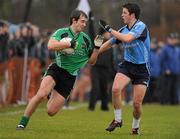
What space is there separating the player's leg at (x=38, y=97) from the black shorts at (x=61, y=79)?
18 cm

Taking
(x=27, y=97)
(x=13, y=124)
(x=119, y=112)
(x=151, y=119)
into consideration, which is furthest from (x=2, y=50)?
(x=119, y=112)

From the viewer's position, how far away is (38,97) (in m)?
13.4

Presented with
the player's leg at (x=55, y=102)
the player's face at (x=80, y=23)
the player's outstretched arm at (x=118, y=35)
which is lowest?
the player's leg at (x=55, y=102)

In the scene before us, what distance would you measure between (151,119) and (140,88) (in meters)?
5.23

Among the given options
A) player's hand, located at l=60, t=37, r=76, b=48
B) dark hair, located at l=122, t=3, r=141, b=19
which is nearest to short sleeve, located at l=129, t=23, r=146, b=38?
dark hair, located at l=122, t=3, r=141, b=19

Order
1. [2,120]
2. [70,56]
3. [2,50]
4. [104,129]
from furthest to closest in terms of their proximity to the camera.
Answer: [2,50] → [2,120] → [104,129] → [70,56]

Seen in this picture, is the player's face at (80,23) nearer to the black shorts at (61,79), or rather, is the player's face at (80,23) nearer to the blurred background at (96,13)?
the black shorts at (61,79)

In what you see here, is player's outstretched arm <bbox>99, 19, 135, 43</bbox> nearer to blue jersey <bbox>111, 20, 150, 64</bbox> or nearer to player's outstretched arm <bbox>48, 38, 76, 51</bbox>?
blue jersey <bbox>111, 20, 150, 64</bbox>

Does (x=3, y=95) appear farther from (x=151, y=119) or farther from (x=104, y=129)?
(x=104, y=129)

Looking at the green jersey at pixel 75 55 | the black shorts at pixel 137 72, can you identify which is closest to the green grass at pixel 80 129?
the black shorts at pixel 137 72

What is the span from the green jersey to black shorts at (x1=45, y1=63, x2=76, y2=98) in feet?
0.26

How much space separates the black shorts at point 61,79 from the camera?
13.9m

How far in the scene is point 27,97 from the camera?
84.5 feet

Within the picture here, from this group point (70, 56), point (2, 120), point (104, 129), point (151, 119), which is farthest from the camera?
point (151, 119)
